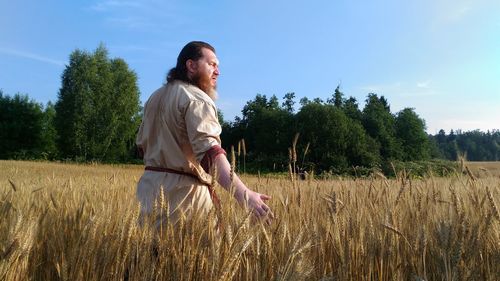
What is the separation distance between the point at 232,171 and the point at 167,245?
0.32 meters

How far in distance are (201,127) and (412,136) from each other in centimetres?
5241

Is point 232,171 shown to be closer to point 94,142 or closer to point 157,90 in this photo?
point 157,90

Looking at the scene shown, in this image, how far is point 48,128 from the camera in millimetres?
50969

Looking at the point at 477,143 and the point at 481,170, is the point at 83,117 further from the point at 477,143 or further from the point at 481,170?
the point at 477,143

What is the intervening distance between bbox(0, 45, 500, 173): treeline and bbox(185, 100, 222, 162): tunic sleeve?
107 ft

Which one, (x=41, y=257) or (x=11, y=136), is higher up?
(x=11, y=136)

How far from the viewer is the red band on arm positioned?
1.64 metres

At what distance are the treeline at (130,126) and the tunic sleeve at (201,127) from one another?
107 ft

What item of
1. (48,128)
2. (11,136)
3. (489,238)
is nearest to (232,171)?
(489,238)

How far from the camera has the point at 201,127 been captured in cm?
170

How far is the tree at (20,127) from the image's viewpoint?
Result: 44.8 meters

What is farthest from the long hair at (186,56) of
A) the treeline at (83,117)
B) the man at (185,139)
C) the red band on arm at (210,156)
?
the treeline at (83,117)

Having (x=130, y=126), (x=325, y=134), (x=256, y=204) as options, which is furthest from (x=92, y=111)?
(x=256, y=204)

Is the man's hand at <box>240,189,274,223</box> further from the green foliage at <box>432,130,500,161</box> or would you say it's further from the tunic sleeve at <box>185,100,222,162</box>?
the green foliage at <box>432,130,500,161</box>
